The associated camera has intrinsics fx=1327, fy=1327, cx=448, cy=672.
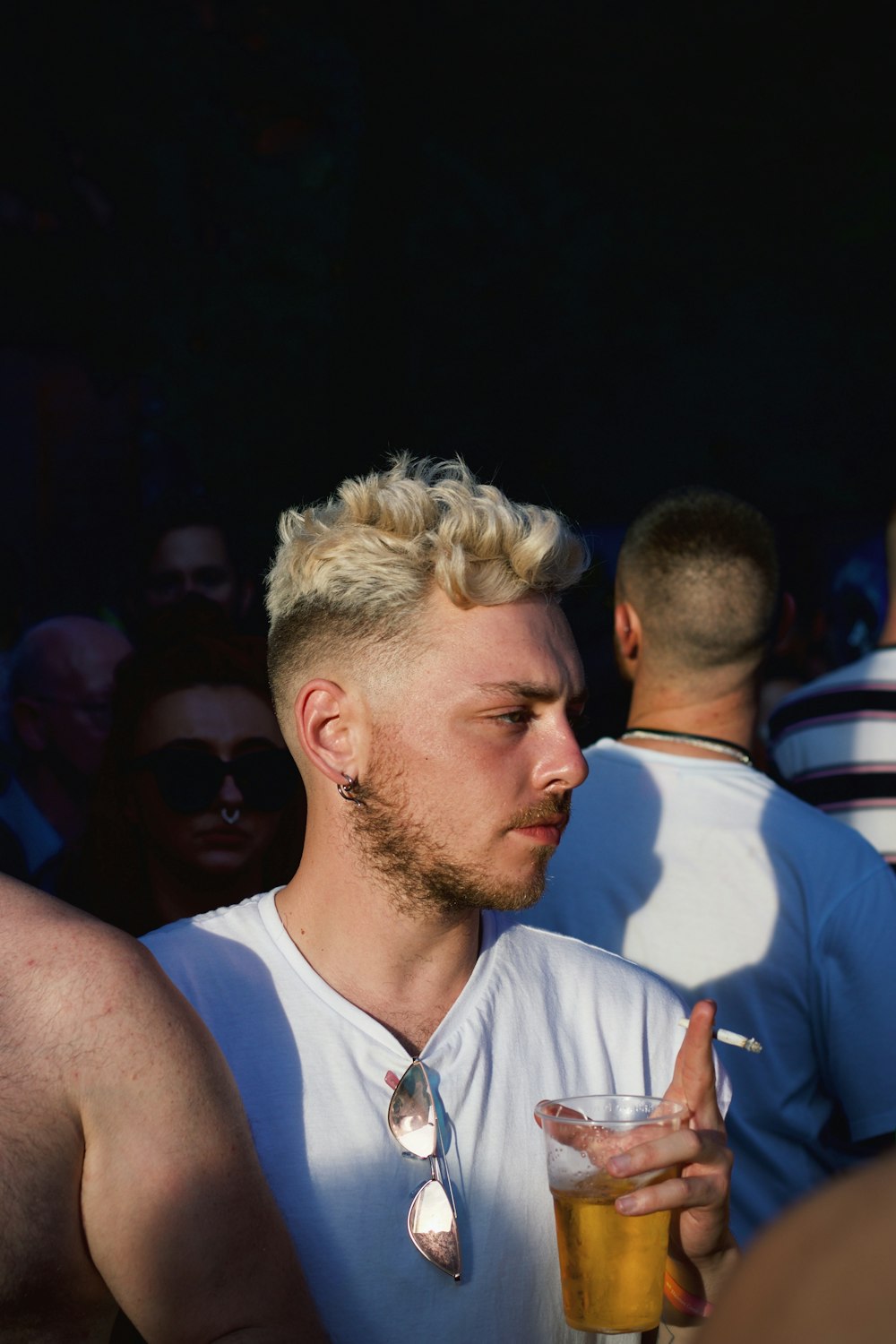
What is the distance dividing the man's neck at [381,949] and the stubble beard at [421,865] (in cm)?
2

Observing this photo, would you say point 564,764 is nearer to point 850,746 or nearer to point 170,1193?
point 170,1193

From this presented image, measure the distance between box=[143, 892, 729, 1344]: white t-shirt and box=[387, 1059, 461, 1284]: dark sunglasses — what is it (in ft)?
0.05

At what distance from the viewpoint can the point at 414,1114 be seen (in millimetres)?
1965

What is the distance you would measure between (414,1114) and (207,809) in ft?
4.36

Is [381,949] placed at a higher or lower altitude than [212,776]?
lower

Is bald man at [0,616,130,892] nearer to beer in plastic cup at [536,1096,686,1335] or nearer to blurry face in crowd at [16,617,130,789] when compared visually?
blurry face in crowd at [16,617,130,789]

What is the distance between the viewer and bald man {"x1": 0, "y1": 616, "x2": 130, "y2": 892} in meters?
4.19

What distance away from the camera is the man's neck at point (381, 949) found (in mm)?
2141

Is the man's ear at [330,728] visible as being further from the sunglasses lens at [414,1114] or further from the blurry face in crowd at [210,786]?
the blurry face in crowd at [210,786]

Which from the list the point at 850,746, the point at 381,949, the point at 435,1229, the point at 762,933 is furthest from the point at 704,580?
the point at 435,1229

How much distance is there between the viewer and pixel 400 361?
6.08 metres

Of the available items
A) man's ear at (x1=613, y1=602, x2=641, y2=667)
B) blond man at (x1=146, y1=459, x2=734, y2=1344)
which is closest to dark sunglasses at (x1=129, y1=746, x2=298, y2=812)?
blond man at (x1=146, y1=459, x2=734, y2=1344)

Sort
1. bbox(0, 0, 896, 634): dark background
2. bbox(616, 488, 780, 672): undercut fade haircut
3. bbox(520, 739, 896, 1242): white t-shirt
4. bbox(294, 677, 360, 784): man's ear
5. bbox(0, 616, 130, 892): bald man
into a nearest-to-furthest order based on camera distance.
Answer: bbox(294, 677, 360, 784): man's ear, bbox(520, 739, 896, 1242): white t-shirt, bbox(616, 488, 780, 672): undercut fade haircut, bbox(0, 616, 130, 892): bald man, bbox(0, 0, 896, 634): dark background

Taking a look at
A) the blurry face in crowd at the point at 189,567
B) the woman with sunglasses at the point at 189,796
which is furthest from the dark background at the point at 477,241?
the woman with sunglasses at the point at 189,796
